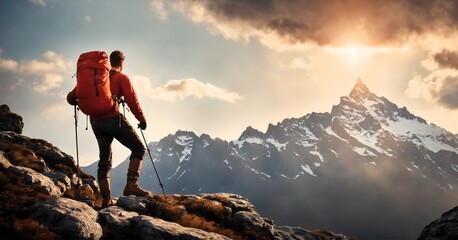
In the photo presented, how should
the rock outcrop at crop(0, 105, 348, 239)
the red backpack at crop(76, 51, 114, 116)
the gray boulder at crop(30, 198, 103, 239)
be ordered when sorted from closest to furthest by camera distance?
the gray boulder at crop(30, 198, 103, 239) → the rock outcrop at crop(0, 105, 348, 239) → the red backpack at crop(76, 51, 114, 116)

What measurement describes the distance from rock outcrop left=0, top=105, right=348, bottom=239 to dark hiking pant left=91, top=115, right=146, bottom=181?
4.17 feet

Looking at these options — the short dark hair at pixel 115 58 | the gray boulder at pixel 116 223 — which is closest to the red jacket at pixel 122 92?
the short dark hair at pixel 115 58

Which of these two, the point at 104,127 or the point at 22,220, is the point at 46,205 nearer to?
the point at 22,220

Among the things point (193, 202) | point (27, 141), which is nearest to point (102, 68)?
point (193, 202)

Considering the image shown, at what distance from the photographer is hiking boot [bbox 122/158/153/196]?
1176 cm

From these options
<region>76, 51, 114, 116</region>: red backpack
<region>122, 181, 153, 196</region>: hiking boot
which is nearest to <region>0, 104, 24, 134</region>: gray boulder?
<region>122, 181, 153, 196</region>: hiking boot

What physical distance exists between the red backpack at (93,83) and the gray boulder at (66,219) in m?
2.76

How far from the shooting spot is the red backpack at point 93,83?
33.8 feet

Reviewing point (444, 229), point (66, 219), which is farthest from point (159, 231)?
point (444, 229)

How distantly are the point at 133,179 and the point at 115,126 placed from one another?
6.85 ft

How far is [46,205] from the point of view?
9.09 metres

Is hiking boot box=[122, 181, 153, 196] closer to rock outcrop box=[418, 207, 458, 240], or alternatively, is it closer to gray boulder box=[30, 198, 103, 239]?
gray boulder box=[30, 198, 103, 239]

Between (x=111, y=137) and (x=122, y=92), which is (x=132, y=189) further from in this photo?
(x=122, y=92)

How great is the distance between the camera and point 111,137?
1149 centimetres
